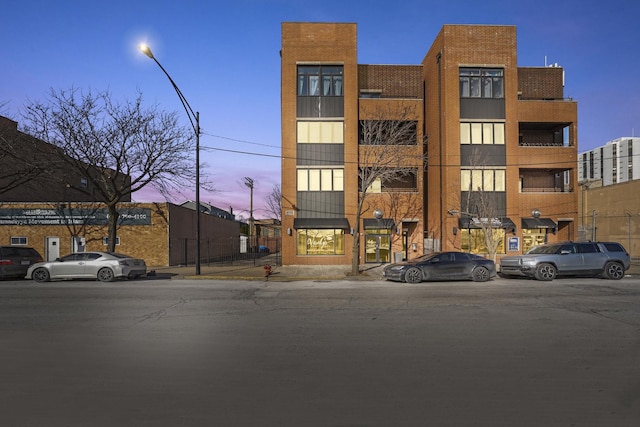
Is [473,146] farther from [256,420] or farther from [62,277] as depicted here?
[256,420]

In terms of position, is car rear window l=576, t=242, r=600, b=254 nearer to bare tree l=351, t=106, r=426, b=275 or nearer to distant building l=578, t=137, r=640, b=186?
bare tree l=351, t=106, r=426, b=275

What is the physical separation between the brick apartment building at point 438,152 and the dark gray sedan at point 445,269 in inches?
378

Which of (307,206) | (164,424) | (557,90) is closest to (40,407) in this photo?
(164,424)

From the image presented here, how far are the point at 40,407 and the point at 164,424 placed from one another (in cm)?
146

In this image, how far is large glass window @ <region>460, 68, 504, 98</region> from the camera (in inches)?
1102

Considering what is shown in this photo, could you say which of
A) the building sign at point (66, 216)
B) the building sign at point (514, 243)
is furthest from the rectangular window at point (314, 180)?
the building sign at point (514, 243)

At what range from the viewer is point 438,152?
28734mm

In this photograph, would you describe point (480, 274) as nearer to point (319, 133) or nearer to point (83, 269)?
point (319, 133)

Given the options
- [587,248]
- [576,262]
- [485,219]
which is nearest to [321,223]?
[485,219]

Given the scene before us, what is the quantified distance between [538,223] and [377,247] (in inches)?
415

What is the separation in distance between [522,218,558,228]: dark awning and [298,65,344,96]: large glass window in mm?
14802

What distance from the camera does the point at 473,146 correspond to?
2780 centimetres

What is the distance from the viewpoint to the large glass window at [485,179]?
1092 inches

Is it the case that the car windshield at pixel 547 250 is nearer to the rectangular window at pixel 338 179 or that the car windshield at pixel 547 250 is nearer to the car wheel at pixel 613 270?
the car wheel at pixel 613 270
